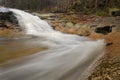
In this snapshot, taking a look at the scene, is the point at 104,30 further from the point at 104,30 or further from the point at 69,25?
the point at 69,25

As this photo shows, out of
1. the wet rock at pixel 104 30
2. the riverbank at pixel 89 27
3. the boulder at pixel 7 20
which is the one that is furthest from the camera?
the boulder at pixel 7 20

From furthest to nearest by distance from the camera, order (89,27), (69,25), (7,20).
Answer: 1. (7,20)
2. (69,25)
3. (89,27)

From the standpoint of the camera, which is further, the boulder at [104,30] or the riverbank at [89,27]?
the boulder at [104,30]

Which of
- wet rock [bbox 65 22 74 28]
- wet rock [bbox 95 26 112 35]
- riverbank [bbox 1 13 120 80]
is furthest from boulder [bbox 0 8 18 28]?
wet rock [bbox 95 26 112 35]

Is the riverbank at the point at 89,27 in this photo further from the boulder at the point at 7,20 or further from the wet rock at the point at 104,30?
the boulder at the point at 7,20

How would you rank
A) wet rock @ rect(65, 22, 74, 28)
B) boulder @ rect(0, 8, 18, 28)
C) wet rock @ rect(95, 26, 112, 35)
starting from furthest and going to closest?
wet rock @ rect(65, 22, 74, 28) < boulder @ rect(0, 8, 18, 28) < wet rock @ rect(95, 26, 112, 35)

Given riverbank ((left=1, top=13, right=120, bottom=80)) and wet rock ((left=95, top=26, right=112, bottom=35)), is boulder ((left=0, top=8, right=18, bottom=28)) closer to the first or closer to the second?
riverbank ((left=1, top=13, right=120, bottom=80))

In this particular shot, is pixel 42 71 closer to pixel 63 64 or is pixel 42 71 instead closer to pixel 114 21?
pixel 63 64

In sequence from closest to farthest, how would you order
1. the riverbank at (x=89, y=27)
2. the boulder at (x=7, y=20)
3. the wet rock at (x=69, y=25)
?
the riverbank at (x=89, y=27), the boulder at (x=7, y=20), the wet rock at (x=69, y=25)

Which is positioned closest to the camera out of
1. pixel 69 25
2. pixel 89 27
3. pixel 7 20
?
pixel 89 27

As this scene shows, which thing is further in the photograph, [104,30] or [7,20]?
[7,20]

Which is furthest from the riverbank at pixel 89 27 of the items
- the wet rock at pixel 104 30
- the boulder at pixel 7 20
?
the boulder at pixel 7 20

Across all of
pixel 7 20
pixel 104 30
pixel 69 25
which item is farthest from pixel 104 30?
pixel 7 20

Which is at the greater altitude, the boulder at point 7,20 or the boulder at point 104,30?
the boulder at point 7,20
